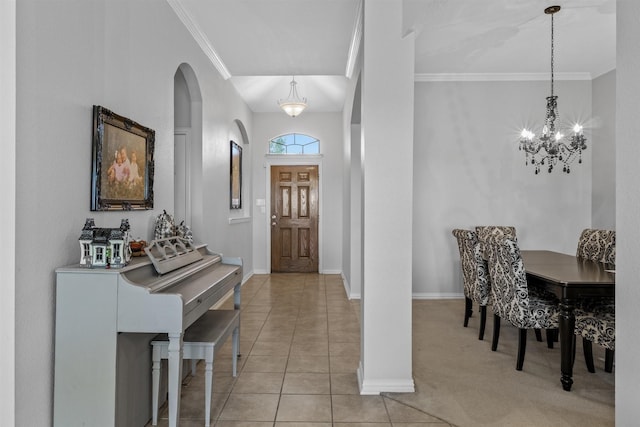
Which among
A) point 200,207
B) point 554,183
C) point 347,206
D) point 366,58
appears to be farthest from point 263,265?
point 366,58

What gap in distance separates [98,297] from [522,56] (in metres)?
4.86

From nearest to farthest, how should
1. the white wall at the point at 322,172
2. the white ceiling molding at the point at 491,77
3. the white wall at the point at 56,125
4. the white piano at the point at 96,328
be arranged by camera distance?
1. the white wall at the point at 56,125
2. the white piano at the point at 96,328
3. the white ceiling molding at the point at 491,77
4. the white wall at the point at 322,172

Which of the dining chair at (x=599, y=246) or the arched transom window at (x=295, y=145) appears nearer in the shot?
the dining chair at (x=599, y=246)

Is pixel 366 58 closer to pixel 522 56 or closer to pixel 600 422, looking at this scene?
pixel 600 422

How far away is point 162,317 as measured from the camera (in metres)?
1.80

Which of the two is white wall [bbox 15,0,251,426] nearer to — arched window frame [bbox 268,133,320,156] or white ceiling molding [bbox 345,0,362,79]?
white ceiling molding [bbox 345,0,362,79]

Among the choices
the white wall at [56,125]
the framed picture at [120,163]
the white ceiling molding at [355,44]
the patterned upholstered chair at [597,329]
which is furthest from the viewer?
the white ceiling molding at [355,44]

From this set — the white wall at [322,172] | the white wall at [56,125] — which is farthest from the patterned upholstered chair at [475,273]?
the white wall at [322,172]

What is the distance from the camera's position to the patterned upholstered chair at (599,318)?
251cm

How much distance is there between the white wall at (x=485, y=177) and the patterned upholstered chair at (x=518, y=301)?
2.14 m

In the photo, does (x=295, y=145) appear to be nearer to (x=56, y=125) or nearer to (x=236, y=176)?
(x=236, y=176)

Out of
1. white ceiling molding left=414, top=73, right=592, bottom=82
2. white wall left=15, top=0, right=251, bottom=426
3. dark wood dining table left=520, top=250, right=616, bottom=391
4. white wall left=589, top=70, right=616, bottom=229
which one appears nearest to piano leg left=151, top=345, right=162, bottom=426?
white wall left=15, top=0, right=251, bottom=426

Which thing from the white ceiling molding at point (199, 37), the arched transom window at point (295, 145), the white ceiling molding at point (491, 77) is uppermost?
the white ceiling molding at point (491, 77)

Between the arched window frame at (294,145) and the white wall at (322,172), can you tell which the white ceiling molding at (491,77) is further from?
the arched window frame at (294,145)
